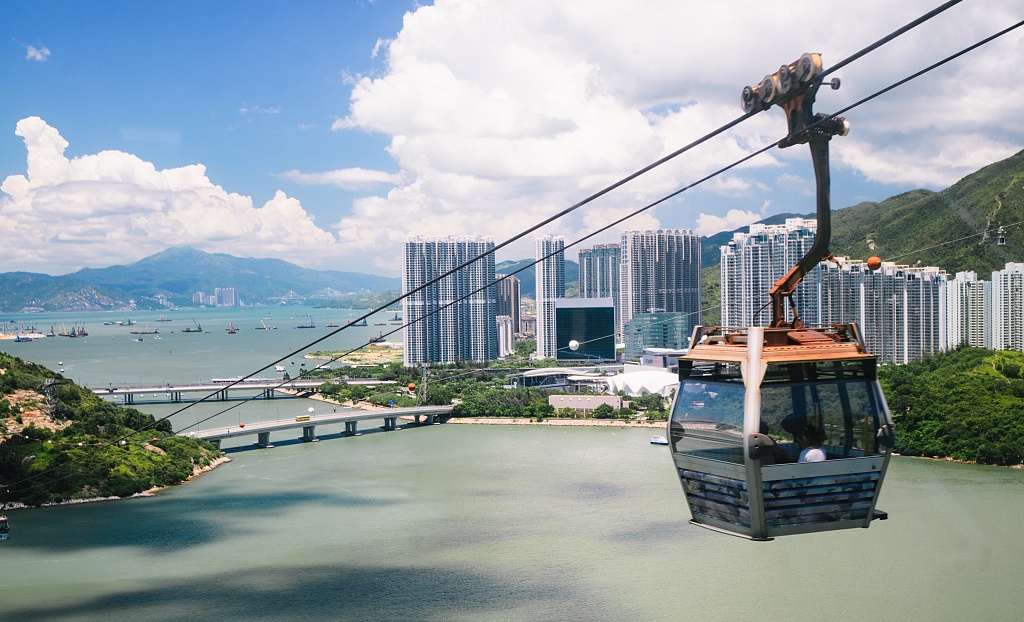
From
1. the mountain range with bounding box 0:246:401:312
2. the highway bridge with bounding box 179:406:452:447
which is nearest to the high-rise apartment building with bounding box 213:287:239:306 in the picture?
the mountain range with bounding box 0:246:401:312

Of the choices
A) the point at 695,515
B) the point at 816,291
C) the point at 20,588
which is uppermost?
the point at 816,291

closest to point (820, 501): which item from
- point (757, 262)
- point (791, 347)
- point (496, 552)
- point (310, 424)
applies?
point (791, 347)

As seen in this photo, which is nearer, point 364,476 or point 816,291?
point 364,476

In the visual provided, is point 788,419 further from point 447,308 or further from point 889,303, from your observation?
point 447,308

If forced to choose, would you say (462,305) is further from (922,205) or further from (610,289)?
(922,205)

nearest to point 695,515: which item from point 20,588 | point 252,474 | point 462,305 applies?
point 20,588

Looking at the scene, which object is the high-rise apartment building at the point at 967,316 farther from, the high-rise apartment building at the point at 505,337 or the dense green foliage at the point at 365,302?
the dense green foliage at the point at 365,302

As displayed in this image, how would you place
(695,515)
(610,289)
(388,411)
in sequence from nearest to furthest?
(695,515), (388,411), (610,289)
